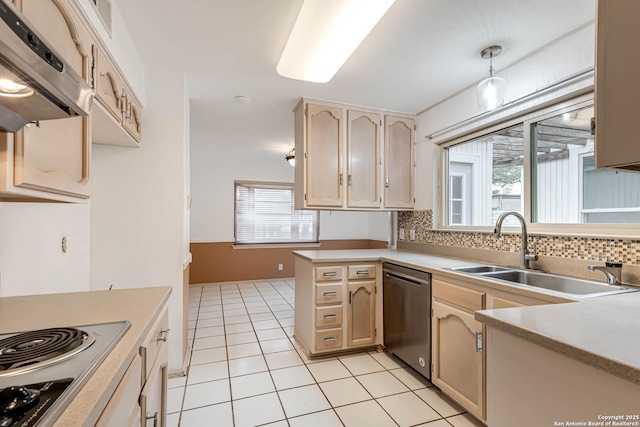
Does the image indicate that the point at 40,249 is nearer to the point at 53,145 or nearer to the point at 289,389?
the point at 53,145

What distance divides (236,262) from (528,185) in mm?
4603

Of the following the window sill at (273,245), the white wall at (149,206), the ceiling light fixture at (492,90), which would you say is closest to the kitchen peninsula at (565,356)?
the ceiling light fixture at (492,90)

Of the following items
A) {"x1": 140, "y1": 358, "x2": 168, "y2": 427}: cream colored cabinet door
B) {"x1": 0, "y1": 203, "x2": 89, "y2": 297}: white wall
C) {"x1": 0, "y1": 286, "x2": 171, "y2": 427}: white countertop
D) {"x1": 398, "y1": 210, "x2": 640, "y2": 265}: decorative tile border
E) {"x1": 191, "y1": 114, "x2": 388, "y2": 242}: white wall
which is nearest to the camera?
{"x1": 0, "y1": 286, "x2": 171, "y2": 427}: white countertop

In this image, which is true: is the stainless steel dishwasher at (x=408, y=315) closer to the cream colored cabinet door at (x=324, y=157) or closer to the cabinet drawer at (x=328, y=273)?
the cabinet drawer at (x=328, y=273)

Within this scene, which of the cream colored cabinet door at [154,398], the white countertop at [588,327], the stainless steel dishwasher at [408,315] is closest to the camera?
the white countertop at [588,327]

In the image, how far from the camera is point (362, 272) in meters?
2.54

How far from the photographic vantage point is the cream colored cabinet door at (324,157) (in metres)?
2.69

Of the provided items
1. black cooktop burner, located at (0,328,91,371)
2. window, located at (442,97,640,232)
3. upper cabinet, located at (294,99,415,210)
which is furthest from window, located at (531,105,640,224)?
black cooktop burner, located at (0,328,91,371)

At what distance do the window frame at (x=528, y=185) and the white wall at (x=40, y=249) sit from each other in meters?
2.90

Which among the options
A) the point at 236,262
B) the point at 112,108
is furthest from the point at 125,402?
the point at 236,262

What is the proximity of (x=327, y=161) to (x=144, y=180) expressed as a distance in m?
1.55

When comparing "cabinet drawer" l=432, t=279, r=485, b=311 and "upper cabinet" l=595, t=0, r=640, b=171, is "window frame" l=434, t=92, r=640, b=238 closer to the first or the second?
"cabinet drawer" l=432, t=279, r=485, b=311

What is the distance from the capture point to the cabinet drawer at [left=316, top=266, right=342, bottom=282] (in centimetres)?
244

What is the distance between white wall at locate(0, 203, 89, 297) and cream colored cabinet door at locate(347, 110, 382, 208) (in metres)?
2.13
